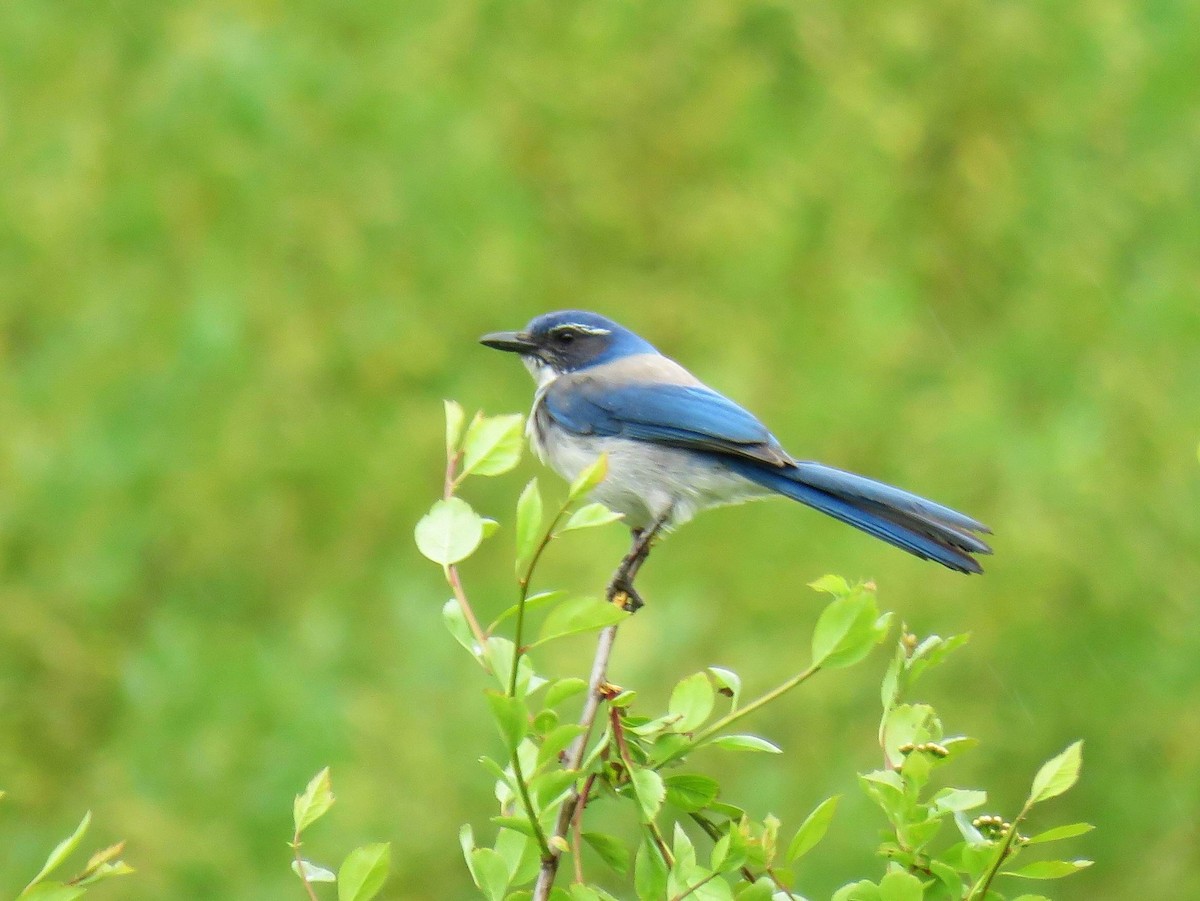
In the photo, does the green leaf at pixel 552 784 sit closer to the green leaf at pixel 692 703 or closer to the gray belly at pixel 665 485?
the green leaf at pixel 692 703

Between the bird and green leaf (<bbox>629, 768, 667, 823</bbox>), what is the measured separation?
1.46m

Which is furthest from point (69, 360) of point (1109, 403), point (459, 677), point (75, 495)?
point (1109, 403)

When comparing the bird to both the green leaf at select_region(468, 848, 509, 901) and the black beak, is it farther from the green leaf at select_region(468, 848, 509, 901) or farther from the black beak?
the green leaf at select_region(468, 848, 509, 901)

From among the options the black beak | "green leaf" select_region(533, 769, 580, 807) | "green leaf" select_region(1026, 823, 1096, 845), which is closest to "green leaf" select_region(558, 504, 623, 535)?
"green leaf" select_region(533, 769, 580, 807)

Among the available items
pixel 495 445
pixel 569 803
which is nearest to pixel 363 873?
pixel 569 803

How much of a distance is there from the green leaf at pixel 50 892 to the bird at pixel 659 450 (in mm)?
1749

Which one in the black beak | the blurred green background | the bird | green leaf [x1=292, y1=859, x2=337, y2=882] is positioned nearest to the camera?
green leaf [x1=292, y1=859, x2=337, y2=882]

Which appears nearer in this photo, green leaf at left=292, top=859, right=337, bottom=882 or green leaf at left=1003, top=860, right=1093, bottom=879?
green leaf at left=1003, top=860, right=1093, bottom=879

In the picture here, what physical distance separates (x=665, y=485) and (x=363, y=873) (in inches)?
111

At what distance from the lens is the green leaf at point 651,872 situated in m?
2.02

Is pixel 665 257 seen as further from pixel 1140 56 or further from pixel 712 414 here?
pixel 712 414

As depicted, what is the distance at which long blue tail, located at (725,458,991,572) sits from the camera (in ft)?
11.6

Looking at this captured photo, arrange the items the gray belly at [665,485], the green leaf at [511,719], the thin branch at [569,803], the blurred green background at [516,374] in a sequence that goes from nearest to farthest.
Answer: the green leaf at [511,719] → the thin branch at [569,803] → the gray belly at [665,485] → the blurred green background at [516,374]

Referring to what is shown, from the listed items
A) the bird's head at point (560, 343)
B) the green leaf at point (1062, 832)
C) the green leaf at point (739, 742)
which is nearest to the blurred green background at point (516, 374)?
the bird's head at point (560, 343)
